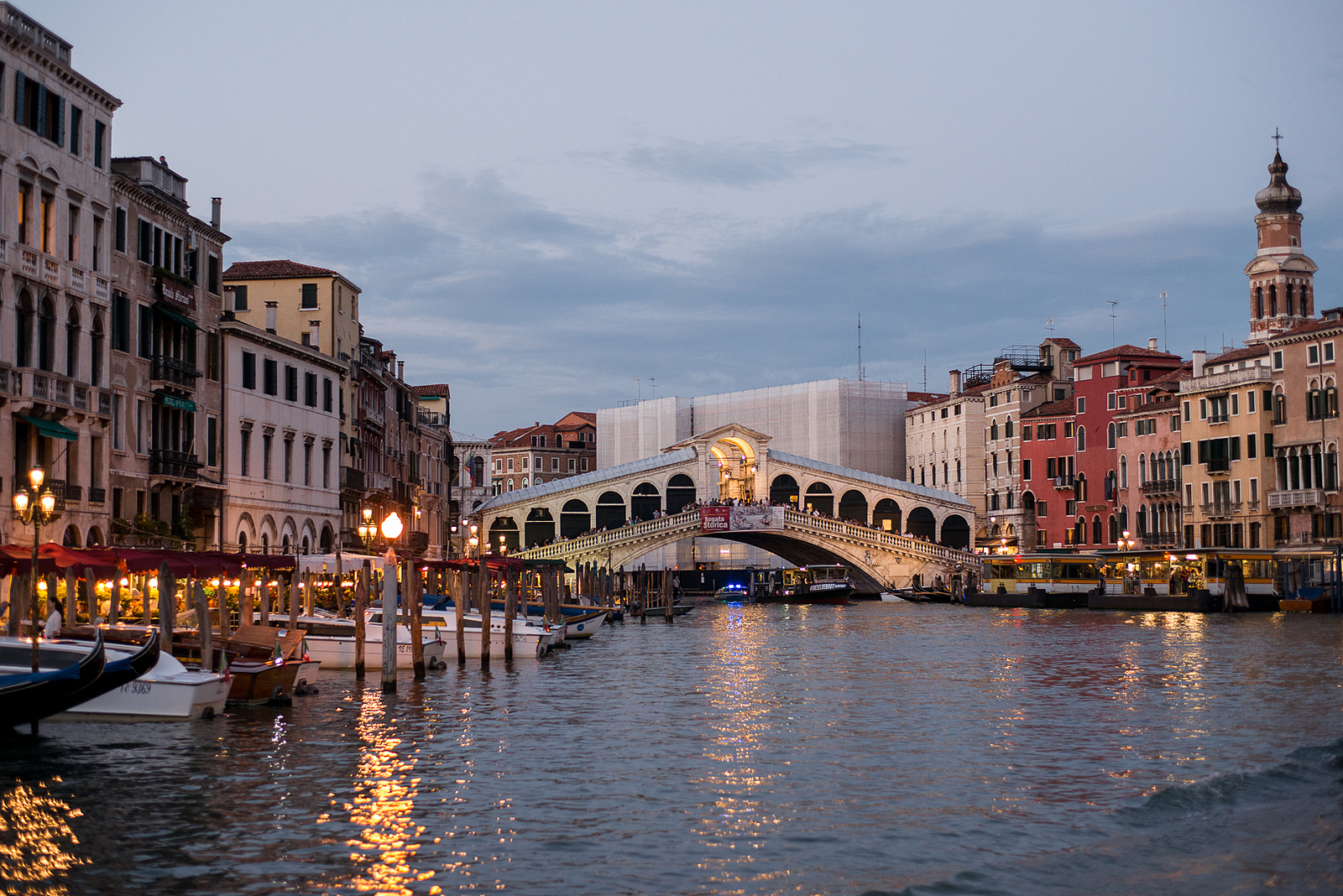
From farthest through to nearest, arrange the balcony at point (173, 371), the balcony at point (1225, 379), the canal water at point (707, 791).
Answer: the balcony at point (1225, 379) → the balcony at point (173, 371) → the canal water at point (707, 791)

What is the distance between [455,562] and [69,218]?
1213cm

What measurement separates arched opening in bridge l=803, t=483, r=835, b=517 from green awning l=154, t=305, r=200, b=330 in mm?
46237

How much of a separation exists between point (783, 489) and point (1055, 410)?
13218 mm

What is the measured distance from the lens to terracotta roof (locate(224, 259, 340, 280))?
1742 inches

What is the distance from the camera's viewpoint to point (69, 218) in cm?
2834

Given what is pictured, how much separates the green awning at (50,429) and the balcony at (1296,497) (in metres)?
40.5

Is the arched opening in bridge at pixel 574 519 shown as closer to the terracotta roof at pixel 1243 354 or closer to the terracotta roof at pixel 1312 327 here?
the terracotta roof at pixel 1243 354

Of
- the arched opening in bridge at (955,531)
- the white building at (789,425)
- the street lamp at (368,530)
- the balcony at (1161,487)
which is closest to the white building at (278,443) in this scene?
the street lamp at (368,530)

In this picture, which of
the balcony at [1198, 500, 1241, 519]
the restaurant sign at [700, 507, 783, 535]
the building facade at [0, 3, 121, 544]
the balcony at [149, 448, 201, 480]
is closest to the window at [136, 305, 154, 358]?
the building facade at [0, 3, 121, 544]

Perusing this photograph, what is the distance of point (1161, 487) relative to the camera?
2478 inches

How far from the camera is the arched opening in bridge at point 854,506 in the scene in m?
76.6

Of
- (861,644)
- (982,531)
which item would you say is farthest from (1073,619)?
(982,531)

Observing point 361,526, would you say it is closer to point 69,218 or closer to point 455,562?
point 455,562

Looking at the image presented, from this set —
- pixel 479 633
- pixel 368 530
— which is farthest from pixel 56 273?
pixel 368 530
